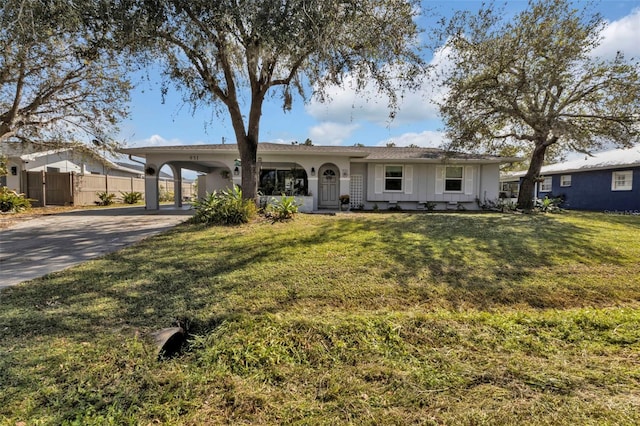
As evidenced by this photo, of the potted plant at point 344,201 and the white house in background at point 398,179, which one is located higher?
the white house in background at point 398,179

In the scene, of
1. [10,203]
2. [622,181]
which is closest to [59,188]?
[10,203]

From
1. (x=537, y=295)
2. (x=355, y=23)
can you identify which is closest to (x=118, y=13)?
(x=355, y=23)

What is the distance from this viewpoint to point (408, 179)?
1581cm

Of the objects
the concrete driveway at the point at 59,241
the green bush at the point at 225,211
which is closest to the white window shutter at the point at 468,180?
the green bush at the point at 225,211

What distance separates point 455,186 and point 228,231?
40.4ft

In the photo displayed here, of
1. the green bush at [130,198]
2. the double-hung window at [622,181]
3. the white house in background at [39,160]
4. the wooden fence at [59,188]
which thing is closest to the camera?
the white house in background at [39,160]

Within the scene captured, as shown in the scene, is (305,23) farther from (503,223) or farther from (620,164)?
(620,164)

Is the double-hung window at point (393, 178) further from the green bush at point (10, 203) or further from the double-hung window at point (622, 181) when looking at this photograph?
the green bush at point (10, 203)

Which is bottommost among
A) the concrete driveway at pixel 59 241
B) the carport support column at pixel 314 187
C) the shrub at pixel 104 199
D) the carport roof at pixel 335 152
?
the concrete driveway at pixel 59 241

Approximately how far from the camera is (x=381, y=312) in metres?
4.02

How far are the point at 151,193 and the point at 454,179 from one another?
47.9 ft

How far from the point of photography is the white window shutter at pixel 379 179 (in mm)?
15742

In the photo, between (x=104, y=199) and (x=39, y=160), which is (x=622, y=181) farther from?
(x=39, y=160)

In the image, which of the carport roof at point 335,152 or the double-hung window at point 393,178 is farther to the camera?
the double-hung window at point 393,178
